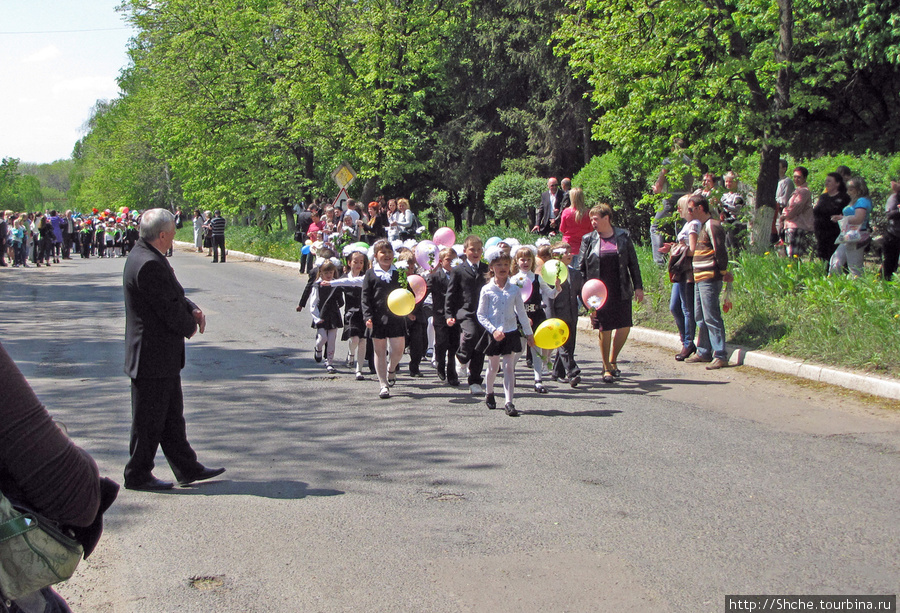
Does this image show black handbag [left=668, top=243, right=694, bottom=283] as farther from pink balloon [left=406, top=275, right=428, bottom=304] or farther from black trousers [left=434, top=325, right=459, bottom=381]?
pink balloon [left=406, top=275, right=428, bottom=304]

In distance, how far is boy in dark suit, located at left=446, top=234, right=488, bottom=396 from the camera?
31.4 ft

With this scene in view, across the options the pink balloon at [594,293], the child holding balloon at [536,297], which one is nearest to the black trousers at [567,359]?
the child holding balloon at [536,297]

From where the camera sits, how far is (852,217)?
12.8 meters

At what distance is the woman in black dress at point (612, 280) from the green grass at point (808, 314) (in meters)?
1.98

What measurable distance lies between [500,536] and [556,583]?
745mm

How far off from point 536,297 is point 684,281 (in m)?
2.51

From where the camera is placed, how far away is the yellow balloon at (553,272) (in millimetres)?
10141

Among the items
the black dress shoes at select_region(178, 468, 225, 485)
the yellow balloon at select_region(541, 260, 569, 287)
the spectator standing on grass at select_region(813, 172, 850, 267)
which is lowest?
the black dress shoes at select_region(178, 468, 225, 485)

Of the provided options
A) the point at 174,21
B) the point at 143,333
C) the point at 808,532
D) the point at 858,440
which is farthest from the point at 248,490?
the point at 174,21

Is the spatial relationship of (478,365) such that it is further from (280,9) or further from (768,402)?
(280,9)

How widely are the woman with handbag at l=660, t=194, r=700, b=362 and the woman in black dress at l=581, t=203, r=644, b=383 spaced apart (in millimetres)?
1172

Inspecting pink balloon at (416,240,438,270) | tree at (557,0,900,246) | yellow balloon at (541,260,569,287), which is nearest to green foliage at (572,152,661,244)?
tree at (557,0,900,246)

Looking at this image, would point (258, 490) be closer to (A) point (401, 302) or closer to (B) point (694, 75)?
(A) point (401, 302)

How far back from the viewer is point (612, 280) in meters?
10.7
